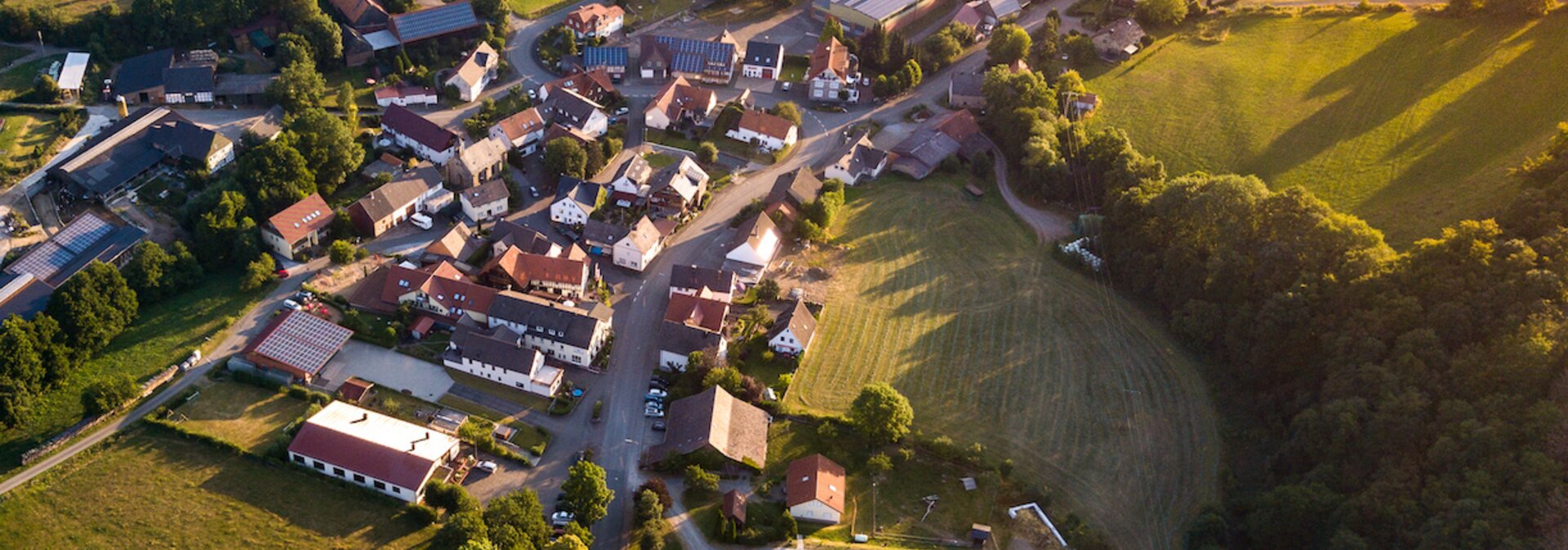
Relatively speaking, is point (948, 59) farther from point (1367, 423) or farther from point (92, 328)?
point (92, 328)

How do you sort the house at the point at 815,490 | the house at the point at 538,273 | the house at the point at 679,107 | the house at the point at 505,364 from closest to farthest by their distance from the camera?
the house at the point at 815,490 < the house at the point at 505,364 < the house at the point at 538,273 < the house at the point at 679,107

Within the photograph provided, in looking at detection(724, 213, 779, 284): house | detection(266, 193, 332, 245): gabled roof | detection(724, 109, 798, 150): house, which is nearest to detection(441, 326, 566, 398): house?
detection(724, 213, 779, 284): house

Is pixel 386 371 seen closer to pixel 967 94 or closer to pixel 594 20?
pixel 594 20

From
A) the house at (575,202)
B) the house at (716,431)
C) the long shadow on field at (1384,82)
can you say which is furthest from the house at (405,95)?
the long shadow on field at (1384,82)

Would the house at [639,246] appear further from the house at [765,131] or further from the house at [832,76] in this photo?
the house at [832,76]

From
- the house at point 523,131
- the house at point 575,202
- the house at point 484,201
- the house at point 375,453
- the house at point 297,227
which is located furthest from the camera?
the house at point 523,131

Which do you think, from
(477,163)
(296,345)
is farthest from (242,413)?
(477,163)

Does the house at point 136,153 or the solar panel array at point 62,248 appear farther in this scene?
the house at point 136,153
